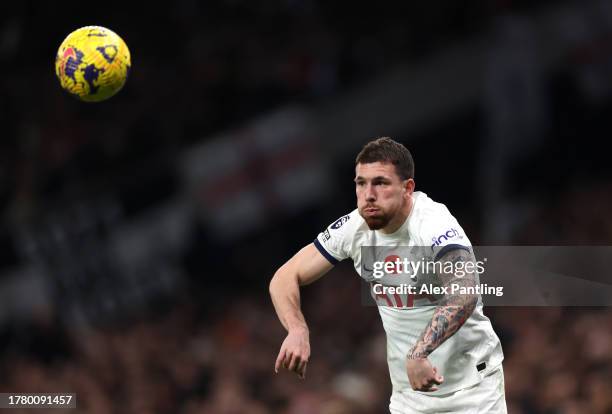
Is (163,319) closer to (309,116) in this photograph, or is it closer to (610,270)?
(309,116)

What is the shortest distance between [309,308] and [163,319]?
2.34 metres

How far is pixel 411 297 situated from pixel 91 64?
11.7ft

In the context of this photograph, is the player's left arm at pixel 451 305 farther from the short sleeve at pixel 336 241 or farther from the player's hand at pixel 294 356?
the short sleeve at pixel 336 241

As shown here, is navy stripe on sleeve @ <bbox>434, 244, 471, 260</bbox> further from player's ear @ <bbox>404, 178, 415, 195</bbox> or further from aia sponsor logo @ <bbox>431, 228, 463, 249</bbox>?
player's ear @ <bbox>404, 178, 415, 195</bbox>

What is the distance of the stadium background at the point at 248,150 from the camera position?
16344 millimetres

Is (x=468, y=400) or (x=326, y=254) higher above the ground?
(x=326, y=254)

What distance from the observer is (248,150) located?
17703mm

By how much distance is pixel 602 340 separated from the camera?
435 inches

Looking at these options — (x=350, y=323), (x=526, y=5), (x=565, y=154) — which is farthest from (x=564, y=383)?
(x=526, y=5)

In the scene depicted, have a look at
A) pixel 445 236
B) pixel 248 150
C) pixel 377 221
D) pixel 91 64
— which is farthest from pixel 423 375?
pixel 248 150

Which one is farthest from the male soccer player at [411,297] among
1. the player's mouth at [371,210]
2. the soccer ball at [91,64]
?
the soccer ball at [91,64]

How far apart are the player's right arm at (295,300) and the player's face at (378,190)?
71 centimetres

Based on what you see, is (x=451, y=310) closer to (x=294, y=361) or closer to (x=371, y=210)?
(x=371, y=210)

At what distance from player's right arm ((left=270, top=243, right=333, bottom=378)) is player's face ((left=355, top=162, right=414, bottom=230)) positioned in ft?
2.35
